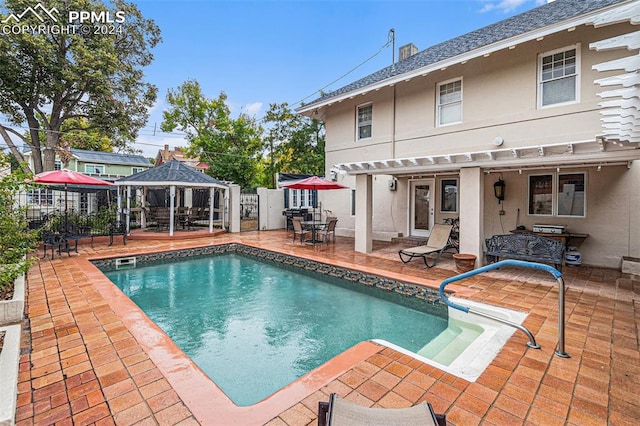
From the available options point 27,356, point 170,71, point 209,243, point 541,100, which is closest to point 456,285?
point 541,100

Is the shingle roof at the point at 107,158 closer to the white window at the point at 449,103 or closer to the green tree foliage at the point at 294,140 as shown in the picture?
the green tree foliage at the point at 294,140

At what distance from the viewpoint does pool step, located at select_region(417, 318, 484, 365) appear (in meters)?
4.09

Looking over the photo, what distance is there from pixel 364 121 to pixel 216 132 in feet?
49.5

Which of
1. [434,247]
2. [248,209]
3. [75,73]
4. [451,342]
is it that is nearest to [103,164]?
[75,73]

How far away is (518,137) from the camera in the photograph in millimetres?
8211

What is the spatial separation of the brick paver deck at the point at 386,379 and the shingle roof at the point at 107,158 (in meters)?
28.4

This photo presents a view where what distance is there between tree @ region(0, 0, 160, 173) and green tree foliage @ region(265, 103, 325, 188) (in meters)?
8.86

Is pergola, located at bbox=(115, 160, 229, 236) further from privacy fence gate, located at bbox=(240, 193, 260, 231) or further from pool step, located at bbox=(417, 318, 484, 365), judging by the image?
pool step, located at bbox=(417, 318, 484, 365)

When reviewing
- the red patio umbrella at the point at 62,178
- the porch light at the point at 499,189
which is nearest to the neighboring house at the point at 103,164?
the red patio umbrella at the point at 62,178

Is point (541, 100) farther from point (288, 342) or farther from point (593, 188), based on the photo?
point (288, 342)

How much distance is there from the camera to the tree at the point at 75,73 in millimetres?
12953

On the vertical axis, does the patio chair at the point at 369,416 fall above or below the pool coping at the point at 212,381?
above

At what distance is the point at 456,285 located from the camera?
618 cm

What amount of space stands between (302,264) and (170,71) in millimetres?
21427
